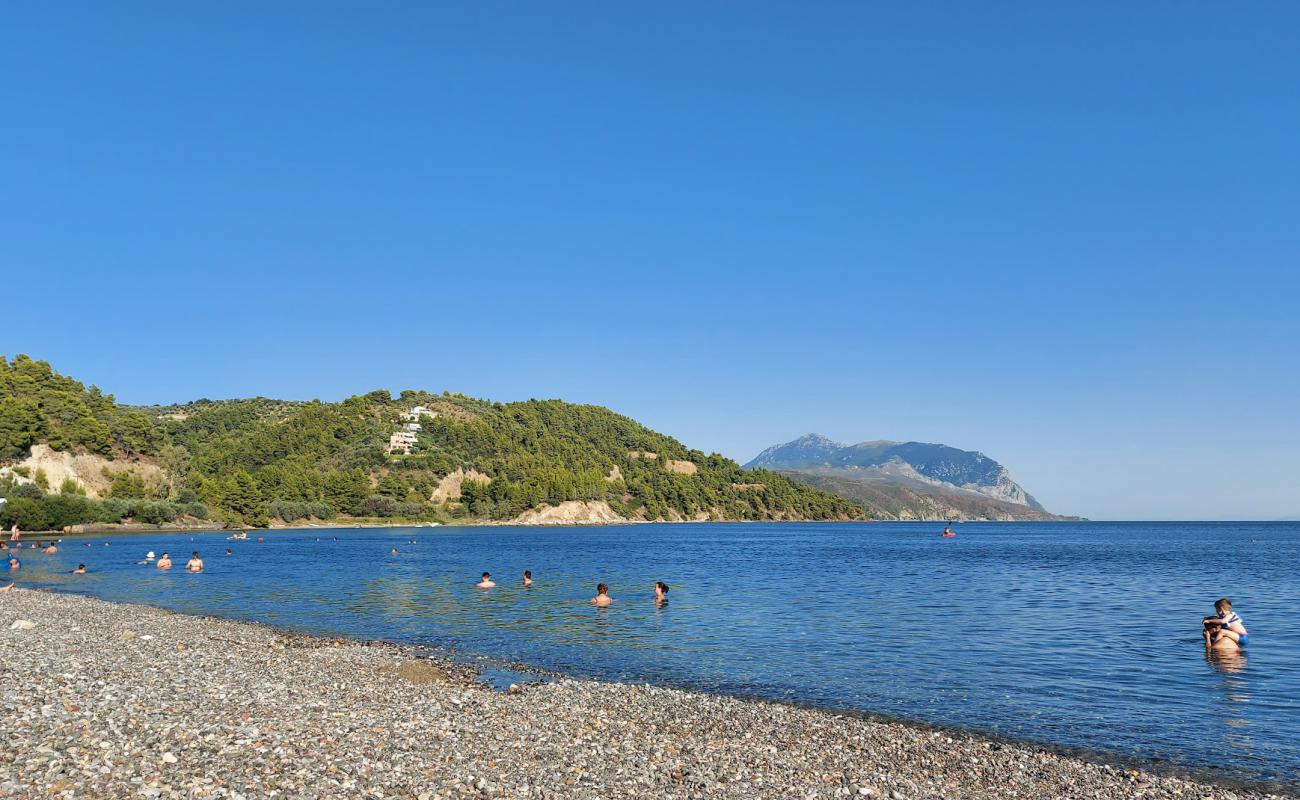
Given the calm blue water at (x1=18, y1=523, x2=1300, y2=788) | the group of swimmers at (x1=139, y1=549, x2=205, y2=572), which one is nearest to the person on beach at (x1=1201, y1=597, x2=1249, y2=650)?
the calm blue water at (x1=18, y1=523, x2=1300, y2=788)

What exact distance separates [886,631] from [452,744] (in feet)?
80.5

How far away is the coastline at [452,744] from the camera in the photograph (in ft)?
42.0

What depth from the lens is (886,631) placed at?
3531 centimetres

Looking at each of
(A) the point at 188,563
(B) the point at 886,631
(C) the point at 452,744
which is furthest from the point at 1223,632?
(A) the point at 188,563

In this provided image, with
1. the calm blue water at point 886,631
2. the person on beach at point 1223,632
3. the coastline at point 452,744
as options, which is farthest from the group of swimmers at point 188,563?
the person on beach at point 1223,632

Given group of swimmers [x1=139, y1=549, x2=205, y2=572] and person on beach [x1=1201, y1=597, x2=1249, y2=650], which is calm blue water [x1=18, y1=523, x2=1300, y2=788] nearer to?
person on beach [x1=1201, y1=597, x2=1249, y2=650]

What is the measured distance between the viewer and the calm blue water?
20688 mm

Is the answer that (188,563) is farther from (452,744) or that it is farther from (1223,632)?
(1223,632)

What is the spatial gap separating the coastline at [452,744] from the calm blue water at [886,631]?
3.30 meters

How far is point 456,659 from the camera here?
27641mm

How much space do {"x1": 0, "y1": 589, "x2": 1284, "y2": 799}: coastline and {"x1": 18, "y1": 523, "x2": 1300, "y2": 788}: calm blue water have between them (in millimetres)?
3302

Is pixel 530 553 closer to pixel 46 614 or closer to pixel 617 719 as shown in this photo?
pixel 46 614

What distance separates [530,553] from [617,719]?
88.0 meters

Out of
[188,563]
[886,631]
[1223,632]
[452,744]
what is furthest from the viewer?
[188,563]
